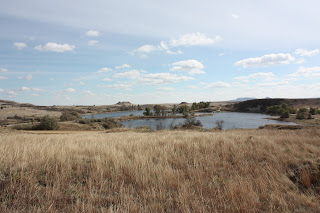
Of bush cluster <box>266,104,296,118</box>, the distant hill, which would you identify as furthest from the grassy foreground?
the distant hill

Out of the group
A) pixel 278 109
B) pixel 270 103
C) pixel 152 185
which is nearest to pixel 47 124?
pixel 152 185

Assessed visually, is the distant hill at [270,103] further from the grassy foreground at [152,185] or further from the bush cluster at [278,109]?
the grassy foreground at [152,185]

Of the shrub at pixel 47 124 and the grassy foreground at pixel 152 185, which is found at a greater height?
the grassy foreground at pixel 152 185

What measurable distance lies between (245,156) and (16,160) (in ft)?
25.1

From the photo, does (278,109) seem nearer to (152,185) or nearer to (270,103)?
(270,103)

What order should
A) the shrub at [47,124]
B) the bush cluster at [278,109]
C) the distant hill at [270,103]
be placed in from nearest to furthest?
1. the shrub at [47,124]
2. the bush cluster at [278,109]
3. the distant hill at [270,103]

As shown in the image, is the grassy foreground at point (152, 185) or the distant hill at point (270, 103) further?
the distant hill at point (270, 103)

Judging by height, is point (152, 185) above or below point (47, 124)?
above

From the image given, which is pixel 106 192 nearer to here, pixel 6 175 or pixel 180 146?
pixel 6 175

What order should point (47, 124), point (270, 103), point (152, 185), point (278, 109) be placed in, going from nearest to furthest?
point (152, 185) → point (47, 124) → point (278, 109) → point (270, 103)

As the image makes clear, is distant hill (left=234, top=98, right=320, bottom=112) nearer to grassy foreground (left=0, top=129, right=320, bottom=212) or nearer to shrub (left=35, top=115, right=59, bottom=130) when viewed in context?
shrub (left=35, top=115, right=59, bottom=130)

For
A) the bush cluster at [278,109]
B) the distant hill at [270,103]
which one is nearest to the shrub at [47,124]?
the bush cluster at [278,109]

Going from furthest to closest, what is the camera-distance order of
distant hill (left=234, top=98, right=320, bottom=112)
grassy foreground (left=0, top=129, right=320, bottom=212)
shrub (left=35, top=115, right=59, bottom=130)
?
distant hill (left=234, top=98, right=320, bottom=112) → shrub (left=35, top=115, right=59, bottom=130) → grassy foreground (left=0, top=129, right=320, bottom=212)

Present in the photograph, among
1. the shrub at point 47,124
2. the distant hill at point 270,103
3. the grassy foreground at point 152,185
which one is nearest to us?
the grassy foreground at point 152,185
